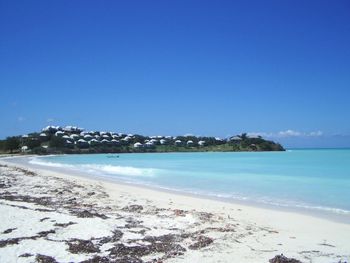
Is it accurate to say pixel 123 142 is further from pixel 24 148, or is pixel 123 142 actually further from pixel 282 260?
pixel 282 260

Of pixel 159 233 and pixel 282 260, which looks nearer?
pixel 282 260

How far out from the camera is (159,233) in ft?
26.8

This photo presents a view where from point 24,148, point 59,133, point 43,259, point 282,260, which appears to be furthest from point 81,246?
point 59,133

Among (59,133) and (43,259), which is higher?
(59,133)

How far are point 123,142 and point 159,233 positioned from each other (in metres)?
96.6

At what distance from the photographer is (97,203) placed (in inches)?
487

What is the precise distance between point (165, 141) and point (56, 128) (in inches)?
1159

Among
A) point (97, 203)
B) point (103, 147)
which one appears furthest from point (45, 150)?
point (97, 203)

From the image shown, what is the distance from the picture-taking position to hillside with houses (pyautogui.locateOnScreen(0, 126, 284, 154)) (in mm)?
87944

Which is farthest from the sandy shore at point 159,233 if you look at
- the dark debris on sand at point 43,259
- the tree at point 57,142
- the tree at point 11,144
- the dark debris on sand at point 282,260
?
the tree at point 57,142

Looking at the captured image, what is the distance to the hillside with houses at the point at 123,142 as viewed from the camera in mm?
87944

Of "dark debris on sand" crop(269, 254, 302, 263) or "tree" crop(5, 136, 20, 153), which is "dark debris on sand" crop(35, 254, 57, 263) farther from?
"tree" crop(5, 136, 20, 153)

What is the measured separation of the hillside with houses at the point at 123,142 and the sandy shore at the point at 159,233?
245ft

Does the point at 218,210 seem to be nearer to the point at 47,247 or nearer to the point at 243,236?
the point at 243,236
